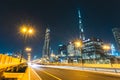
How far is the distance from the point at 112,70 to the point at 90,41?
547 ft

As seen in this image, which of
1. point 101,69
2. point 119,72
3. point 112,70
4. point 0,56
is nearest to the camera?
point 0,56

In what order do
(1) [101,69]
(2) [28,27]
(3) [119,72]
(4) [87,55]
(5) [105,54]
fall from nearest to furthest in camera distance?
(3) [119,72] → (2) [28,27] → (1) [101,69] → (5) [105,54] → (4) [87,55]

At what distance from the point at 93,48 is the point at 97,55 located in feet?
29.1

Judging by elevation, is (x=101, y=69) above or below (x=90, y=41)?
below

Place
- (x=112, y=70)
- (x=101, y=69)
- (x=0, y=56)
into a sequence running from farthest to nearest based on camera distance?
(x=101, y=69)
(x=112, y=70)
(x=0, y=56)

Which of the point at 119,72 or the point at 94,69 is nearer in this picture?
the point at 119,72

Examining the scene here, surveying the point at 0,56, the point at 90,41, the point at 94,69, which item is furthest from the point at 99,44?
the point at 0,56

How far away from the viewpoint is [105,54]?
18025cm

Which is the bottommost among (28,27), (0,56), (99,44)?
(0,56)

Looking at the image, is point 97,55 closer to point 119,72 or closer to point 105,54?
point 105,54

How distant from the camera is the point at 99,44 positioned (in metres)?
197

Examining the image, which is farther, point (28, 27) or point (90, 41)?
point (90, 41)

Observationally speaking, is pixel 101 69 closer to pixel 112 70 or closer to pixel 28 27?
pixel 112 70

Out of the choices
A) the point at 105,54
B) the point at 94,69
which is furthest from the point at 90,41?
the point at 94,69
